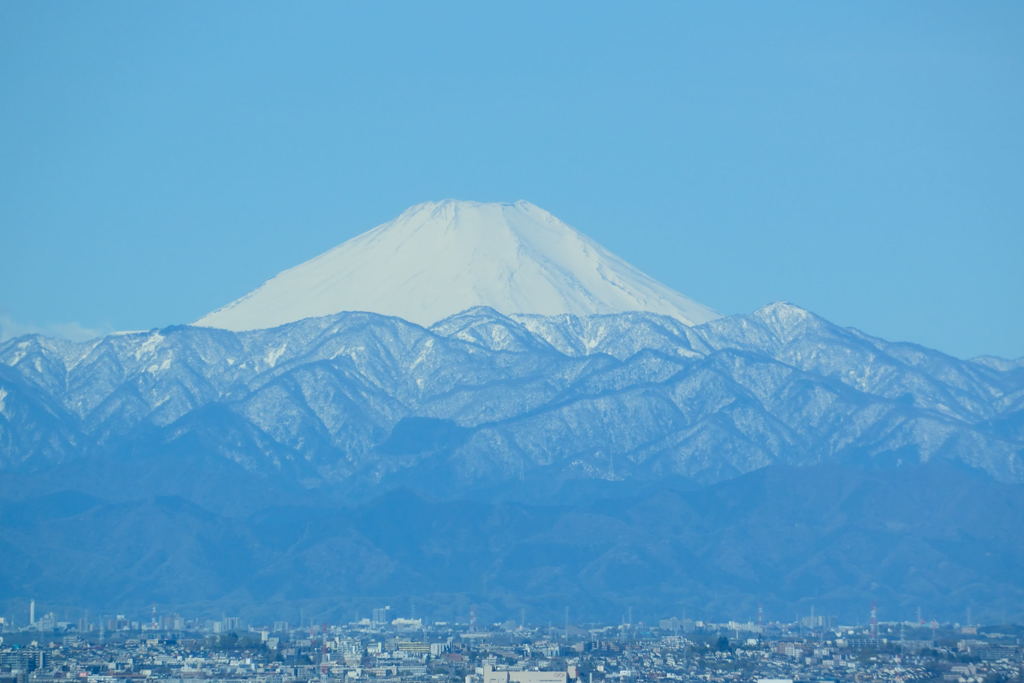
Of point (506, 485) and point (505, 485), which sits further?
point (505, 485)

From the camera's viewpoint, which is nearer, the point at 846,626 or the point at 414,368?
the point at 846,626

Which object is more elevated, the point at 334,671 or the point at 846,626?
the point at 846,626

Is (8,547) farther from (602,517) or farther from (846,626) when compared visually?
(846,626)

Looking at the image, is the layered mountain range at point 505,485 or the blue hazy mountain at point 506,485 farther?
the blue hazy mountain at point 506,485

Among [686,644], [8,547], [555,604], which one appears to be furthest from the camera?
[8,547]

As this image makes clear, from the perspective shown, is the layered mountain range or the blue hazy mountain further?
the blue hazy mountain

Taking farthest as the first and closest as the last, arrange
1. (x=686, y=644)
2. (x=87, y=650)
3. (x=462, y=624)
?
(x=462, y=624), (x=686, y=644), (x=87, y=650)

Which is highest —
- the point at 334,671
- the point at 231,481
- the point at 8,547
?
the point at 231,481

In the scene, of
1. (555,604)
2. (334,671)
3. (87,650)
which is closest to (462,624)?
(555,604)
